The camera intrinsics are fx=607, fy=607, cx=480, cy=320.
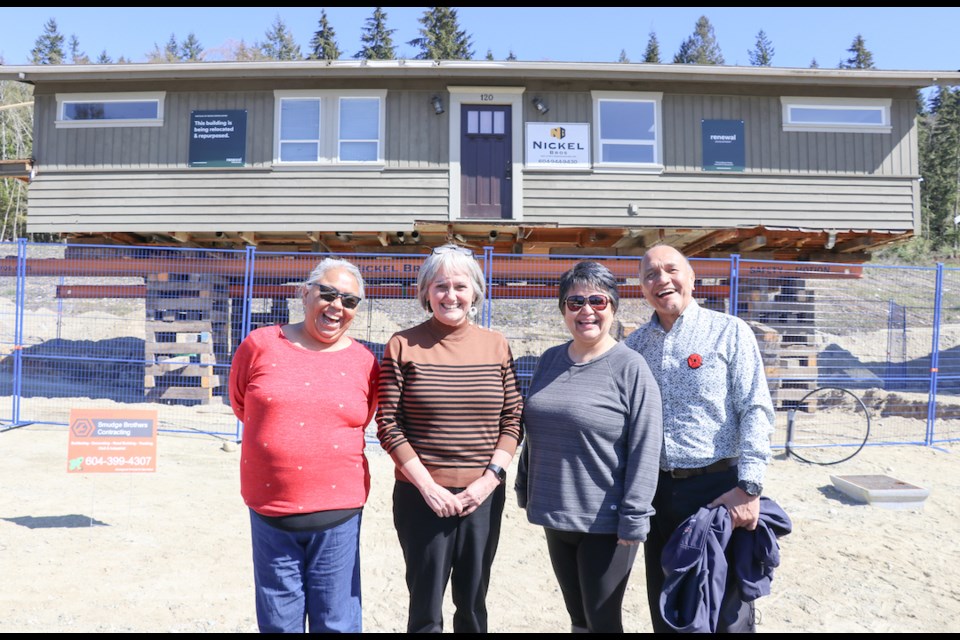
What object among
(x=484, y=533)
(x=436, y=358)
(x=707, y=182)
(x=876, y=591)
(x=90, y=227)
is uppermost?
(x=707, y=182)

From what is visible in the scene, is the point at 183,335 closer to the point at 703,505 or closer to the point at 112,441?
the point at 112,441

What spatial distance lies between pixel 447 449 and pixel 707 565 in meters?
1.05

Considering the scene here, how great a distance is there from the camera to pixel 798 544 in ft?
15.3

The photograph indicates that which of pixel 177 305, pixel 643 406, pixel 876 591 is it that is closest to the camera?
pixel 643 406

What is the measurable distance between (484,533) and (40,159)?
1150cm

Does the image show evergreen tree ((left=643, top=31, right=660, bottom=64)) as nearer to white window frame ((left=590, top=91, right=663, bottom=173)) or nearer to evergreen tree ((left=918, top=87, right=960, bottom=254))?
evergreen tree ((left=918, top=87, right=960, bottom=254))

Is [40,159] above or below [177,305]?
above

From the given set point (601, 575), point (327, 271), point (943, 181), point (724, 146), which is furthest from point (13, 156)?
point (943, 181)

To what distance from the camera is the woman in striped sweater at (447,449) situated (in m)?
2.31

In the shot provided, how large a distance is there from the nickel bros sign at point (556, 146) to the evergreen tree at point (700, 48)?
53.6m

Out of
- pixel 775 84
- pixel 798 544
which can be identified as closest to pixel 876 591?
pixel 798 544

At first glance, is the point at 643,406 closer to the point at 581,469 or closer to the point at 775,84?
the point at 581,469

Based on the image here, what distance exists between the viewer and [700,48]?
57.7 metres

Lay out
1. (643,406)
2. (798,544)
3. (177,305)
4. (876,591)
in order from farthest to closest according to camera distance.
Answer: (177,305)
(798,544)
(876,591)
(643,406)
